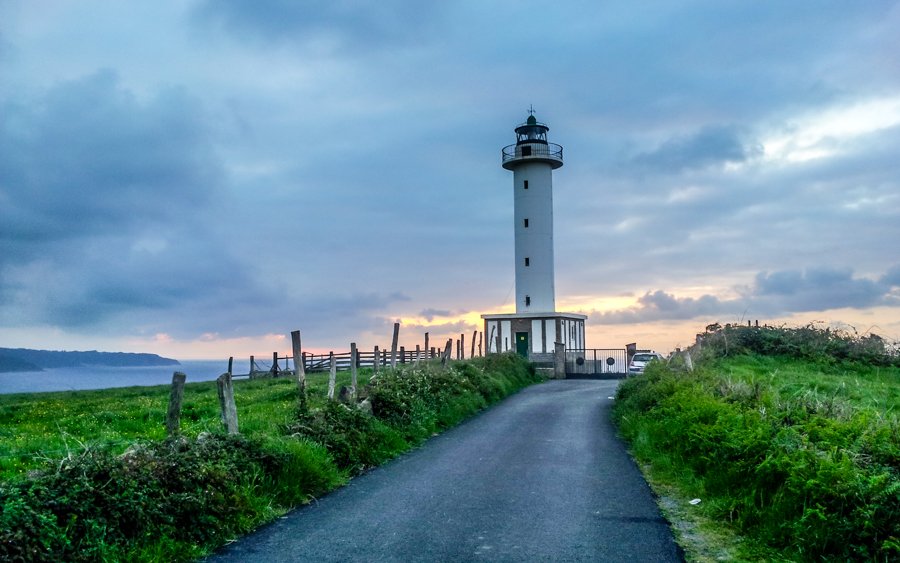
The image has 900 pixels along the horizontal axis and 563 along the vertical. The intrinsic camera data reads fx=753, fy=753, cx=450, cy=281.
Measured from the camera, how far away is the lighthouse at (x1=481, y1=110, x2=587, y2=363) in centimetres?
4875

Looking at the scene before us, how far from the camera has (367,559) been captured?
7551mm

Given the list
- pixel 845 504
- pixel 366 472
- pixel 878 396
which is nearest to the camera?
pixel 845 504

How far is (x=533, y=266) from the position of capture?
49.2 m

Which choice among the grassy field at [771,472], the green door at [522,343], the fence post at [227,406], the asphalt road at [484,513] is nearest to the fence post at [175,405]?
the fence post at [227,406]

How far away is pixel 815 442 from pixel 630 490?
2757 mm

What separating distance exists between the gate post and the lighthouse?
8.50 feet

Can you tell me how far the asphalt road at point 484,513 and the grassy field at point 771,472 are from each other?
0.61 m

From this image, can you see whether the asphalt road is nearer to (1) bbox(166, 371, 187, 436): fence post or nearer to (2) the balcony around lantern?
(1) bbox(166, 371, 187, 436): fence post

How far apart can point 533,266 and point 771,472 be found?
40.4 m

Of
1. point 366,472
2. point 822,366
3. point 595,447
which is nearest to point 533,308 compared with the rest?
point 822,366

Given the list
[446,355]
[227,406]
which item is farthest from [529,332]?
[227,406]

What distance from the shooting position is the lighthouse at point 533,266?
160 ft

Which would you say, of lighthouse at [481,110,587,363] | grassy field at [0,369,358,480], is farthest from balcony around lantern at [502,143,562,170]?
grassy field at [0,369,358,480]

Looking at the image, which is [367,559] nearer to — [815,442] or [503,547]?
[503,547]
